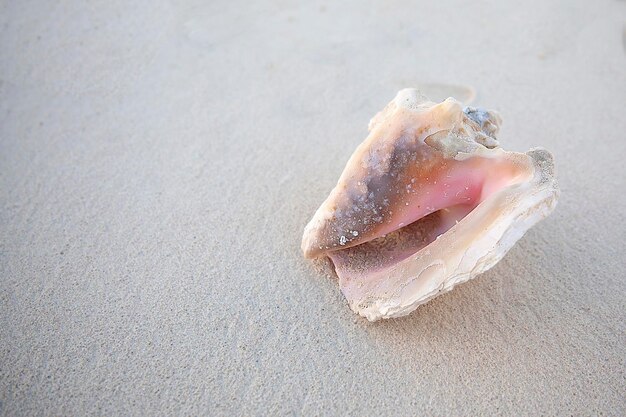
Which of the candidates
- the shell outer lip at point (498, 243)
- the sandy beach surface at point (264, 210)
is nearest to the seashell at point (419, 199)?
the shell outer lip at point (498, 243)

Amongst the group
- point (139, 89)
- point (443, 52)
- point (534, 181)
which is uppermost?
point (139, 89)

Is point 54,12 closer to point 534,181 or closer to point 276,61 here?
point 276,61

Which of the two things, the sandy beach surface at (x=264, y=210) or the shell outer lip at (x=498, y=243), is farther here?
the sandy beach surface at (x=264, y=210)

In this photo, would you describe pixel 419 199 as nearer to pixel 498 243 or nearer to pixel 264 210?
pixel 498 243

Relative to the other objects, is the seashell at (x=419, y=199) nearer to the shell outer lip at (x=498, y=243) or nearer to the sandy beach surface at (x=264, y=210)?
the shell outer lip at (x=498, y=243)

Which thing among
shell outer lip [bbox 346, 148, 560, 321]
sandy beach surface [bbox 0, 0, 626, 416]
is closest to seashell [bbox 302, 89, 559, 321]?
shell outer lip [bbox 346, 148, 560, 321]

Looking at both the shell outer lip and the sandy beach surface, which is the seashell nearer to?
the shell outer lip

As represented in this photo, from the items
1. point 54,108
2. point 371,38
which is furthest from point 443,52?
point 54,108
